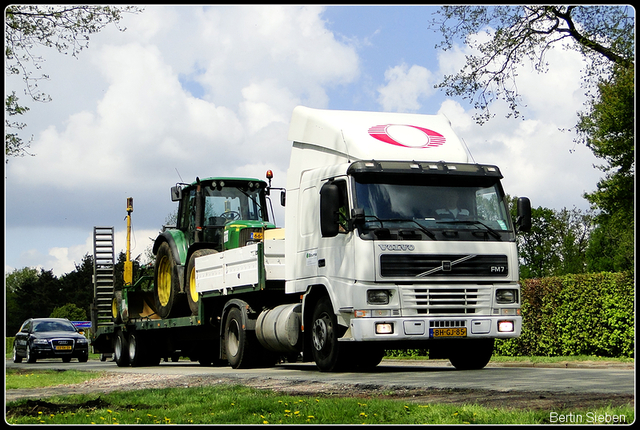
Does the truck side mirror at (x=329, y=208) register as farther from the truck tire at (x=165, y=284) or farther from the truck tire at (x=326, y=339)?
the truck tire at (x=165, y=284)

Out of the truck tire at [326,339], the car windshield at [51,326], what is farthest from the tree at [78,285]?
the truck tire at [326,339]

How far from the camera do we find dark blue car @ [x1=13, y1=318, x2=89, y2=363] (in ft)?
99.2

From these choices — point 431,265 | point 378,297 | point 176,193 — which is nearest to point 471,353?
point 431,265

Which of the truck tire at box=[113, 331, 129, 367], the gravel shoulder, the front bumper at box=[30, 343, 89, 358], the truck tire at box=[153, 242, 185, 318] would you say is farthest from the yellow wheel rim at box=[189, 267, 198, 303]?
the front bumper at box=[30, 343, 89, 358]

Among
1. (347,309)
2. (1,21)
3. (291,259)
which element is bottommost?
(347,309)

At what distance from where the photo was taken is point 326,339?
13.7 meters

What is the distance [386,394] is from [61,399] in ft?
11.8

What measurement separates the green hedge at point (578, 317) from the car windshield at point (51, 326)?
1631cm

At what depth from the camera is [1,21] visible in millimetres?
10117

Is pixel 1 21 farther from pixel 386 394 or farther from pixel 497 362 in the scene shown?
pixel 497 362

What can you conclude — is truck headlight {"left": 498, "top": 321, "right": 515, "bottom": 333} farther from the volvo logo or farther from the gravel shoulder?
the gravel shoulder

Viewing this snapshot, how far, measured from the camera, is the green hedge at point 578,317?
Answer: 2084cm

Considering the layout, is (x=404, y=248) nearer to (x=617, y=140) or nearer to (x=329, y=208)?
(x=329, y=208)

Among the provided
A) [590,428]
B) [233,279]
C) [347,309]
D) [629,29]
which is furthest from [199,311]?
[590,428]
